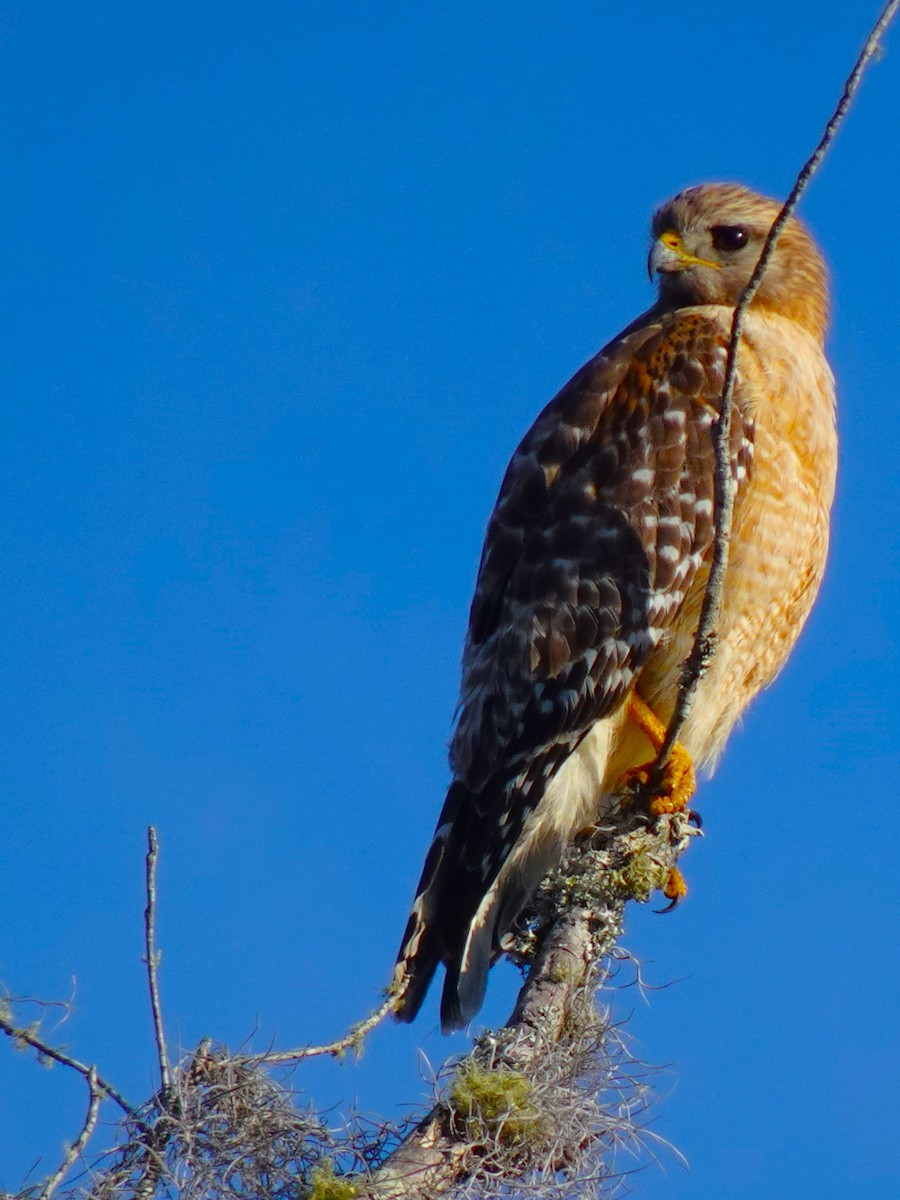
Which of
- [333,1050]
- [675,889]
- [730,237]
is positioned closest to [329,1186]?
[333,1050]

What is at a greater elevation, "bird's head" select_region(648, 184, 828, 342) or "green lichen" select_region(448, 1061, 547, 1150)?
"bird's head" select_region(648, 184, 828, 342)

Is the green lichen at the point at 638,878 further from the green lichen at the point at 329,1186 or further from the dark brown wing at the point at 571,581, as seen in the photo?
the green lichen at the point at 329,1186

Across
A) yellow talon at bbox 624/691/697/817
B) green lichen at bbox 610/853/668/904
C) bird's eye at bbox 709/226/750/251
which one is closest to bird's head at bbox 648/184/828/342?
bird's eye at bbox 709/226/750/251

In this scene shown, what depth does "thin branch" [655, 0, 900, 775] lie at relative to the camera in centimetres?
320

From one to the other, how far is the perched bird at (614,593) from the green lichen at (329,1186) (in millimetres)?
1122

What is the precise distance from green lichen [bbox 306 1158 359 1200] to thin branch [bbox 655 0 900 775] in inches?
62.8

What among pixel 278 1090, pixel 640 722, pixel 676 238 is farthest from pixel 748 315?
pixel 278 1090

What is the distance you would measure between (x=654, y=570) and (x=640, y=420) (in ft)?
1.76

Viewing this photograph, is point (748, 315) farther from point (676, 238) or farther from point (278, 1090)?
point (278, 1090)

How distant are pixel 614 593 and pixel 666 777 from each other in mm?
593

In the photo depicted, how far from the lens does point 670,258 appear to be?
220 inches

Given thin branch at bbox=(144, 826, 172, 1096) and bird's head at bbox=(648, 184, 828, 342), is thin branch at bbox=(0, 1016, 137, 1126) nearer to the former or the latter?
thin branch at bbox=(144, 826, 172, 1096)

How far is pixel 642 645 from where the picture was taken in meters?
4.83

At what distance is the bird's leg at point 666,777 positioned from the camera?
4781 mm
